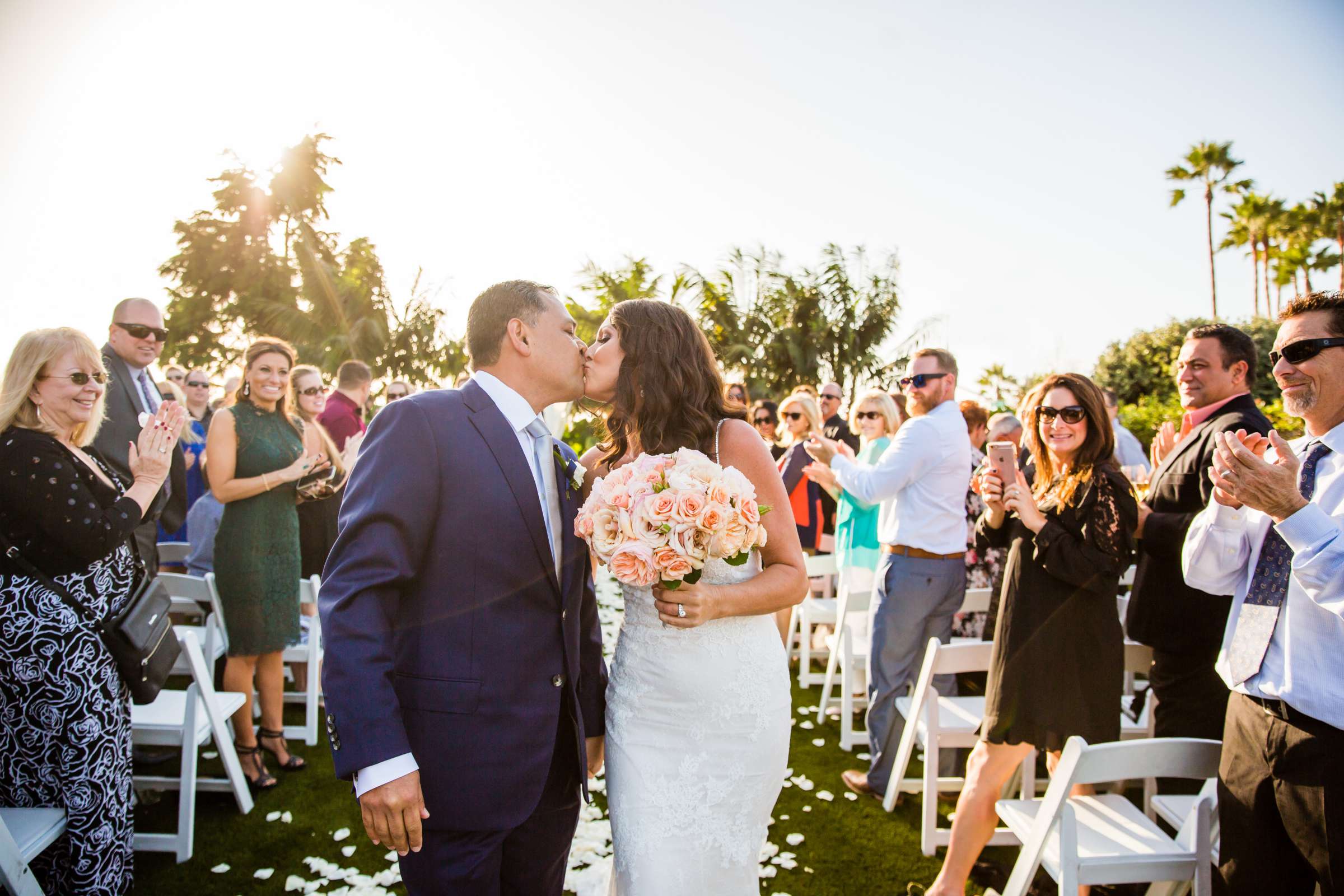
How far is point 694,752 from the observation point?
2434 mm

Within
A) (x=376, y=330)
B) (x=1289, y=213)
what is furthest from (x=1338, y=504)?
(x=1289, y=213)

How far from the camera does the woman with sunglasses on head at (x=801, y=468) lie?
285 inches

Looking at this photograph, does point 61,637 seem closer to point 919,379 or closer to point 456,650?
point 456,650

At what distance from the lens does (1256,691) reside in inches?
94.1

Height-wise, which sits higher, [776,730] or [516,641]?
[516,641]

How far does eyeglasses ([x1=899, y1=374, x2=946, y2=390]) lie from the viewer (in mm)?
5000

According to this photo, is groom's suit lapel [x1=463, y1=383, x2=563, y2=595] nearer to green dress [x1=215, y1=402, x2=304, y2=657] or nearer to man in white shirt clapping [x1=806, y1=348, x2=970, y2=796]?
man in white shirt clapping [x1=806, y1=348, x2=970, y2=796]

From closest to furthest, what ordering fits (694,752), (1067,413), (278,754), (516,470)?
(516,470)
(694,752)
(1067,413)
(278,754)

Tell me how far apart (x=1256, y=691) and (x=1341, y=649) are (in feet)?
0.93

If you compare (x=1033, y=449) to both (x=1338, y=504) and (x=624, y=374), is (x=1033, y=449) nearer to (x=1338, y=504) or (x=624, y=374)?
(x=1338, y=504)

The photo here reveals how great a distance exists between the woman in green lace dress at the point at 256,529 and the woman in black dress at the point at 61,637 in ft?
4.37

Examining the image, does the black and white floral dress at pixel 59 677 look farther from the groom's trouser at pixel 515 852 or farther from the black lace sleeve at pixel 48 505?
the groom's trouser at pixel 515 852

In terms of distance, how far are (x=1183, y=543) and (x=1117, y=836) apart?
5.16 feet

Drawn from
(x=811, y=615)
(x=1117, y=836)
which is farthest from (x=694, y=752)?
(x=811, y=615)
